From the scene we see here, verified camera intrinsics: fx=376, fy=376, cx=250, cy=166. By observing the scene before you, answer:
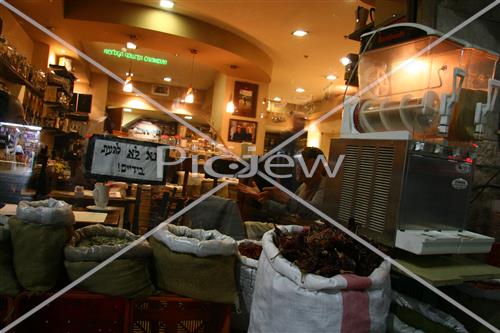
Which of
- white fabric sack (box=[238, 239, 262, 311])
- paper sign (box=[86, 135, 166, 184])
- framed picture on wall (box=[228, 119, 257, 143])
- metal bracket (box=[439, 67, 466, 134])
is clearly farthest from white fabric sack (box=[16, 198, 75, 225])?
framed picture on wall (box=[228, 119, 257, 143])

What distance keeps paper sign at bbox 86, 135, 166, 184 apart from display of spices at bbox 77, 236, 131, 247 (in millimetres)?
298

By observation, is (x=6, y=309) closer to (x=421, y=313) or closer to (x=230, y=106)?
(x=421, y=313)

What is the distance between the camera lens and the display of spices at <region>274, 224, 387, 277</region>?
1.38 m

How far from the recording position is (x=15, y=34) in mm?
5047

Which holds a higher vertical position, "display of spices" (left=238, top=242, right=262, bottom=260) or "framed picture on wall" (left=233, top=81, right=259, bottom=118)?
"framed picture on wall" (left=233, top=81, right=259, bottom=118)

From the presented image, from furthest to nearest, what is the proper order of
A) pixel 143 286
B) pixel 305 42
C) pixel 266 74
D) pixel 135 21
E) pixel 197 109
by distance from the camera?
pixel 197 109
pixel 266 74
pixel 305 42
pixel 135 21
pixel 143 286

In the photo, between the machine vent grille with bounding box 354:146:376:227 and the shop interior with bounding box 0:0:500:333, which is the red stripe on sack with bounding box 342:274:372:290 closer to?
the shop interior with bounding box 0:0:500:333

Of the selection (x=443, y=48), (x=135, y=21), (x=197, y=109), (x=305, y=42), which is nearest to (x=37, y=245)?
(x=443, y=48)

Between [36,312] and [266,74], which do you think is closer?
[36,312]

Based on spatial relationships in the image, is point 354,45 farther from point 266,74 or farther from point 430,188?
point 430,188

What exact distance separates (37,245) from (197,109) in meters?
9.22

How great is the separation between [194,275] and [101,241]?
0.51 meters

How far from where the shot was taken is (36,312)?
1579 mm

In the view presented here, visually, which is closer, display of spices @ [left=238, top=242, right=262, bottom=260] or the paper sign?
the paper sign
